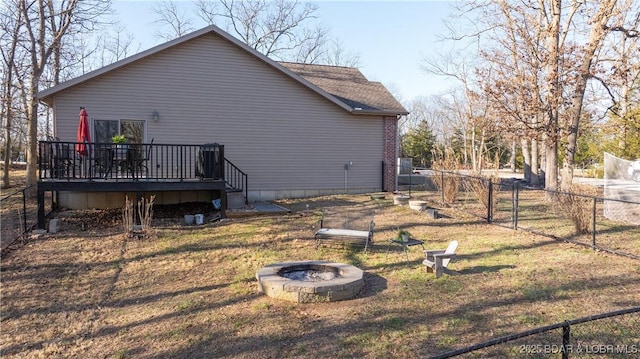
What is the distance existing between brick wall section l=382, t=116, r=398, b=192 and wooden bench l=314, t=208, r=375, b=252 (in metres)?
6.99

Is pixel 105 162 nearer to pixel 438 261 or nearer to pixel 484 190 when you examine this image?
pixel 438 261

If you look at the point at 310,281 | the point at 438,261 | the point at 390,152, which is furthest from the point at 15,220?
the point at 390,152

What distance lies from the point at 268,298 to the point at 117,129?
31.8ft

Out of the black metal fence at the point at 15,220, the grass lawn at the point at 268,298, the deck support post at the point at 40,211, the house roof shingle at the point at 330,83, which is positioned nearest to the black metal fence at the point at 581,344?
the grass lawn at the point at 268,298

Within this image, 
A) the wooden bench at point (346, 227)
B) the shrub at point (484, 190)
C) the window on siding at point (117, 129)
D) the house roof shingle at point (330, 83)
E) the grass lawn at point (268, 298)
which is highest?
the house roof shingle at point (330, 83)

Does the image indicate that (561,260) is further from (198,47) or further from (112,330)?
(198,47)

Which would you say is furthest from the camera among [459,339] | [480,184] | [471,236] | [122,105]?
[122,105]

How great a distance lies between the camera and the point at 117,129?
13078 millimetres

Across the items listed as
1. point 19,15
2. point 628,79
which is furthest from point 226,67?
point 628,79

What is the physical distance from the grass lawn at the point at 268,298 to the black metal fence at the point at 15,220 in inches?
21.3

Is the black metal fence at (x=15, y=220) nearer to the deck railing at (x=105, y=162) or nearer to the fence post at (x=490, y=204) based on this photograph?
the deck railing at (x=105, y=162)

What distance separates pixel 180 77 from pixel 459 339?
470 inches

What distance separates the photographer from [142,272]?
22.7 feet

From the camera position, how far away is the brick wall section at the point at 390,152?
53.6ft
